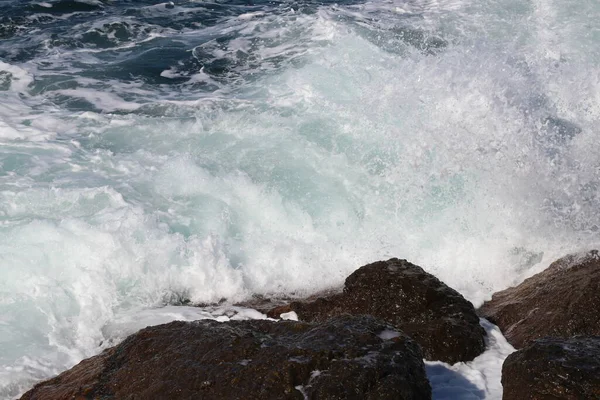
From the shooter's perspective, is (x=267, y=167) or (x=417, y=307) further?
(x=267, y=167)

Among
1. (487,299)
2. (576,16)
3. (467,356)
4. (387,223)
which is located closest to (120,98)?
(387,223)

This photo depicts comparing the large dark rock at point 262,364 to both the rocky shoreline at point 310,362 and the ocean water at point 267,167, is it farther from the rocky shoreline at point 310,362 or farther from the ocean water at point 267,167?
the ocean water at point 267,167

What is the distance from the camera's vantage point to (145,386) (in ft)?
11.6

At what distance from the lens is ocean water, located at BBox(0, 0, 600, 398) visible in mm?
6250

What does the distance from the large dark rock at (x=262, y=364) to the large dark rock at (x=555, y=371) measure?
19.9 inches

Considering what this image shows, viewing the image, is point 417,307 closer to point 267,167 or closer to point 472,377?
point 472,377

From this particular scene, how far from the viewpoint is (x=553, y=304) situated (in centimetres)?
511

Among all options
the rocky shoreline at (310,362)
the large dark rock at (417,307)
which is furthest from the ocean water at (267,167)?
the rocky shoreline at (310,362)

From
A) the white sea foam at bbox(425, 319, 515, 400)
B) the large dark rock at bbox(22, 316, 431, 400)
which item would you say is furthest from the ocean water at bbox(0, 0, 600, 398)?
the large dark rock at bbox(22, 316, 431, 400)

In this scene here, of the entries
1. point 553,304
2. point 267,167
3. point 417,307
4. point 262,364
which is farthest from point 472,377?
point 267,167

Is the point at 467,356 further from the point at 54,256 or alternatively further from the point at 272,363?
the point at 54,256

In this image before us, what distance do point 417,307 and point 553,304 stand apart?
1032mm

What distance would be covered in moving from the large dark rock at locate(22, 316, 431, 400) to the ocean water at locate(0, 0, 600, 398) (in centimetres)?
114

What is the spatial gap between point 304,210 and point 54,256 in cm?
261
